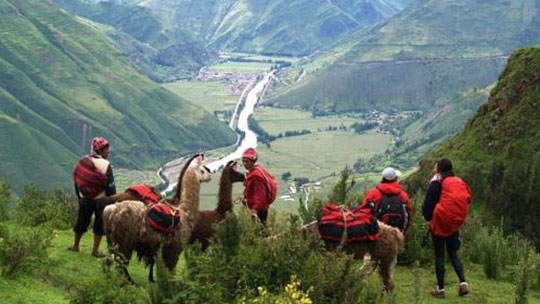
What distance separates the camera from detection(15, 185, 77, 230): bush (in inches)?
654

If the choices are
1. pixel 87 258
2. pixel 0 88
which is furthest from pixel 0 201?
pixel 0 88

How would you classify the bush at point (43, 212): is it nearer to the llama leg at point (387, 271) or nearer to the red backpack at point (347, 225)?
the red backpack at point (347, 225)

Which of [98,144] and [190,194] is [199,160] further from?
[98,144]

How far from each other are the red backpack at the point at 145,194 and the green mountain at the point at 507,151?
32730mm

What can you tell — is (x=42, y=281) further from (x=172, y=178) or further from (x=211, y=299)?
(x=172, y=178)

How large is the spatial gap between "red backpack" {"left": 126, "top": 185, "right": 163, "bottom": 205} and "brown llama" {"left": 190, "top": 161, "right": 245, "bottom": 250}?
0.94 metres

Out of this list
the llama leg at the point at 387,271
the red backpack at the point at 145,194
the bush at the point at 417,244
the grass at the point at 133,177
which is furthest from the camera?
the grass at the point at 133,177

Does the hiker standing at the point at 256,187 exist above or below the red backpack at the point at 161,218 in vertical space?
above

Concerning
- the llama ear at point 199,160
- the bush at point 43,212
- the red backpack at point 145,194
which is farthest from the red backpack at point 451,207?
the bush at point 43,212

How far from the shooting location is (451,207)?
1111cm

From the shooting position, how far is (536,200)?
43219 millimetres

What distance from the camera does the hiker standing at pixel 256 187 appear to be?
12.1 metres

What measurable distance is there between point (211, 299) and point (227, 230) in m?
1.10

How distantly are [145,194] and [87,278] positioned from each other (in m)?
1.92
